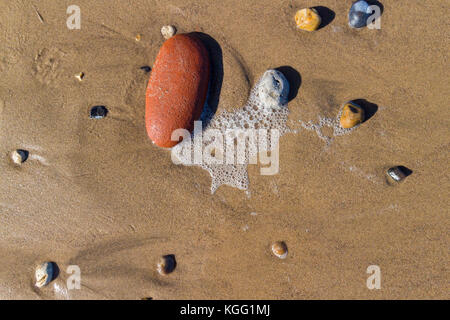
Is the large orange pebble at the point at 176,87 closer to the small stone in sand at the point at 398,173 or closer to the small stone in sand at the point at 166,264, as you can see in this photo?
the small stone in sand at the point at 166,264

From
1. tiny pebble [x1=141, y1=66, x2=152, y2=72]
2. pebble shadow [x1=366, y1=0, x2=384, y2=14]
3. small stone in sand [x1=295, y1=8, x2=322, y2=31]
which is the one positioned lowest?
tiny pebble [x1=141, y1=66, x2=152, y2=72]

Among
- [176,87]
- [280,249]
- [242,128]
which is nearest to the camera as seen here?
[176,87]

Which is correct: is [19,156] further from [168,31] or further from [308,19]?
[308,19]

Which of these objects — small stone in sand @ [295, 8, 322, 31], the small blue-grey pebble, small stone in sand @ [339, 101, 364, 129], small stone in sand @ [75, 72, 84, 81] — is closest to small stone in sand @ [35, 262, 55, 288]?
small stone in sand @ [75, 72, 84, 81]

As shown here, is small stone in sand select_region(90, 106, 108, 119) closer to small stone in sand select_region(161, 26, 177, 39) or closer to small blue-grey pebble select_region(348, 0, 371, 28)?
small stone in sand select_region(161, 26, 177, 39)

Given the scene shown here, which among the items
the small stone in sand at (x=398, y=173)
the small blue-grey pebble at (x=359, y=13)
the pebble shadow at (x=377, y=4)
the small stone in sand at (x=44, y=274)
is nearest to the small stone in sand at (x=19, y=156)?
the small stone in sand at (x=44, y=274)

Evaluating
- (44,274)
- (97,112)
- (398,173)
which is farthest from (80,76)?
(398,173)

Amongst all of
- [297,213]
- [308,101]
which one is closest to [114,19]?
[308,101]
